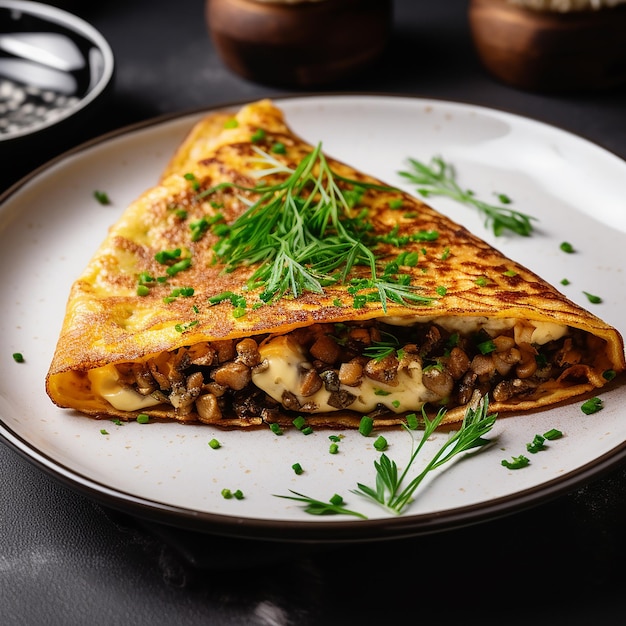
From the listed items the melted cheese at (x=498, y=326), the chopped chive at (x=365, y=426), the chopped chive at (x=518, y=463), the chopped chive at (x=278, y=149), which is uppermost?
the chopped chive at (x=278, y=149)

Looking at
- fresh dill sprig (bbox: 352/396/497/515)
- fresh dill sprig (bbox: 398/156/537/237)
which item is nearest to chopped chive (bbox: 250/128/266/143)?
fresh dill sprig (bbox: 398/156/537/237)

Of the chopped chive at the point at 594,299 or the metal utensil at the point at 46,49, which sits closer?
the chopped chive at the point at 594,299

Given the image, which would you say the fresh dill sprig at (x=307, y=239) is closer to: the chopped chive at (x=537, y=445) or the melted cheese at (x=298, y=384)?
the melted cheese at (x=298, y=384)

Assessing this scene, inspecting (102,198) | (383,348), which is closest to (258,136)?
(102,198)

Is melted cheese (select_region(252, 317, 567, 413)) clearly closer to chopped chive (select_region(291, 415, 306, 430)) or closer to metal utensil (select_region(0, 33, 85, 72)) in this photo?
chopped chive (select_region(291, 415, 306, 430))

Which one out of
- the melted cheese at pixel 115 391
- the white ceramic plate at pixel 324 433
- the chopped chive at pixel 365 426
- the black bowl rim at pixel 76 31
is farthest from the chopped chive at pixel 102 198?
the chopped chive at pixel 365 426

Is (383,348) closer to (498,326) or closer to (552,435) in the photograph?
(498,326)

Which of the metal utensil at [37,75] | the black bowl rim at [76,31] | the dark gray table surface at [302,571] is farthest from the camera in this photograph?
the metal utensil at [37,75]
